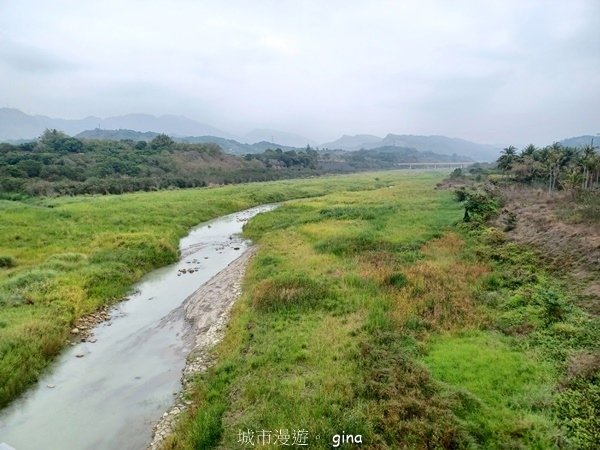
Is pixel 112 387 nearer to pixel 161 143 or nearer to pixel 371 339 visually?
pixel 371 339

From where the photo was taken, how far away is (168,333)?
19.4 meters

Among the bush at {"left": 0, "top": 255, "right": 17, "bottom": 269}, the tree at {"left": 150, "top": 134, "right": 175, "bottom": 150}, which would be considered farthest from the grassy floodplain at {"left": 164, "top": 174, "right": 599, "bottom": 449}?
the tree at {"left": 150, "top": 134, "right": 175, "bottom": 150}

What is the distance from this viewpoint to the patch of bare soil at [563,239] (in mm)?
17547

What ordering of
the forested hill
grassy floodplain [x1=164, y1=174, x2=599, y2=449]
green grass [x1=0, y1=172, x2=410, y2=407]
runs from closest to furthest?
grassy floodplain [x1=164, y1=174, x2=599, y2=449]
green grass [x1=0, y1=172, x2=410, y2=407]
the forested hill

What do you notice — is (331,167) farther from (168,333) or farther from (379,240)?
(168,333)

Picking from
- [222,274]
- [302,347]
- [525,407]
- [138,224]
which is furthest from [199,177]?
[525,407]

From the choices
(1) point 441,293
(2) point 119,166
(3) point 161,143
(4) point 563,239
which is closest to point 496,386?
(1) point 441,293

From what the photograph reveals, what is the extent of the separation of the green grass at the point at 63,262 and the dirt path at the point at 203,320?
517cm

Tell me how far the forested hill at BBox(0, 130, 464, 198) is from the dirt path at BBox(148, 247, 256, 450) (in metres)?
49.4

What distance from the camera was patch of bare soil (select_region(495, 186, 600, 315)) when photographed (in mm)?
17547

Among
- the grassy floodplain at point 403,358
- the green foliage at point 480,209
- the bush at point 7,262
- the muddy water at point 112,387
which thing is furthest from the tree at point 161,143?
the grassy floodplain at point 403,358

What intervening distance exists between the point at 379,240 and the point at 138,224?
949 inches

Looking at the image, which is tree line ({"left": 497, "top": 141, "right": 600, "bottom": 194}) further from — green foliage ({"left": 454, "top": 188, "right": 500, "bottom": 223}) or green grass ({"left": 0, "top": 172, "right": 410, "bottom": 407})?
green grass ({"left": 0, "top": 172, "right": 410, "bottom": 407})

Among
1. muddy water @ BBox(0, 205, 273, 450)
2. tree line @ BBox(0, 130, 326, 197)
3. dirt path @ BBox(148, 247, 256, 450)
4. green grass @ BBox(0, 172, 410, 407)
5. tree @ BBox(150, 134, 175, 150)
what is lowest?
muddy water @ BBox(0, 205, 273, 450)
